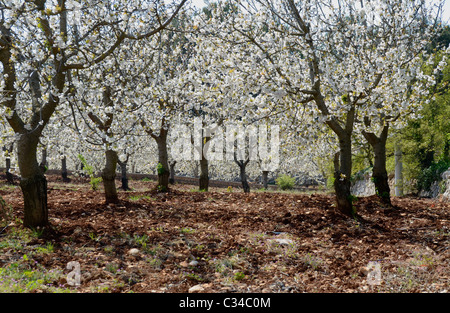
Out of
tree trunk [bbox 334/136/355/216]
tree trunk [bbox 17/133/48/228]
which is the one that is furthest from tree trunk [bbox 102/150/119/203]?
tree trunk [bbox 334/136/355/216]

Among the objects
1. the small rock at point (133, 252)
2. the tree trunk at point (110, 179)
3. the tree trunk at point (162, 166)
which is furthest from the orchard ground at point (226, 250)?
the tree trunk at point (162, 166)

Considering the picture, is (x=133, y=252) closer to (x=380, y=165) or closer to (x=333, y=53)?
(x=333, y=53)

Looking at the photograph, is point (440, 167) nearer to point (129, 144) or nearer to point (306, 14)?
point (306, 14)

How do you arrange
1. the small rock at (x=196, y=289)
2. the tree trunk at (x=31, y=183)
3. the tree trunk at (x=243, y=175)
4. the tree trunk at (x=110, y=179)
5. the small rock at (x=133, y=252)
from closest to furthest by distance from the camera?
the small rock at (x=196, y=289)
the small rock at (x=133, y=252)
the tree trunk at (x=31, y=183)
the tree trunk at (x=110, y=179)
the tree trunk at (x=243, y=175)

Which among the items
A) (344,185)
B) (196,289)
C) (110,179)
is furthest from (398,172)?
(196,289)

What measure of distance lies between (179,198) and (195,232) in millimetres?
4522

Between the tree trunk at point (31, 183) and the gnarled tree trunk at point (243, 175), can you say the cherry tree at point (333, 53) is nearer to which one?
the tree trunk at point (31, 183)

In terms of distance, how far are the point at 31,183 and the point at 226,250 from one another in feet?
12.3

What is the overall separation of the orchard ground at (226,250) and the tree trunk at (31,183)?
0.27 meters

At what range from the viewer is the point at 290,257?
5879 millimetres

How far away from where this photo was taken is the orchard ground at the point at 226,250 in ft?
15.4

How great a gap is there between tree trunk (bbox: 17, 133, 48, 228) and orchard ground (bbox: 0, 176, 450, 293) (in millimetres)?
268

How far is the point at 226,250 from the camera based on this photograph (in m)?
6.15
